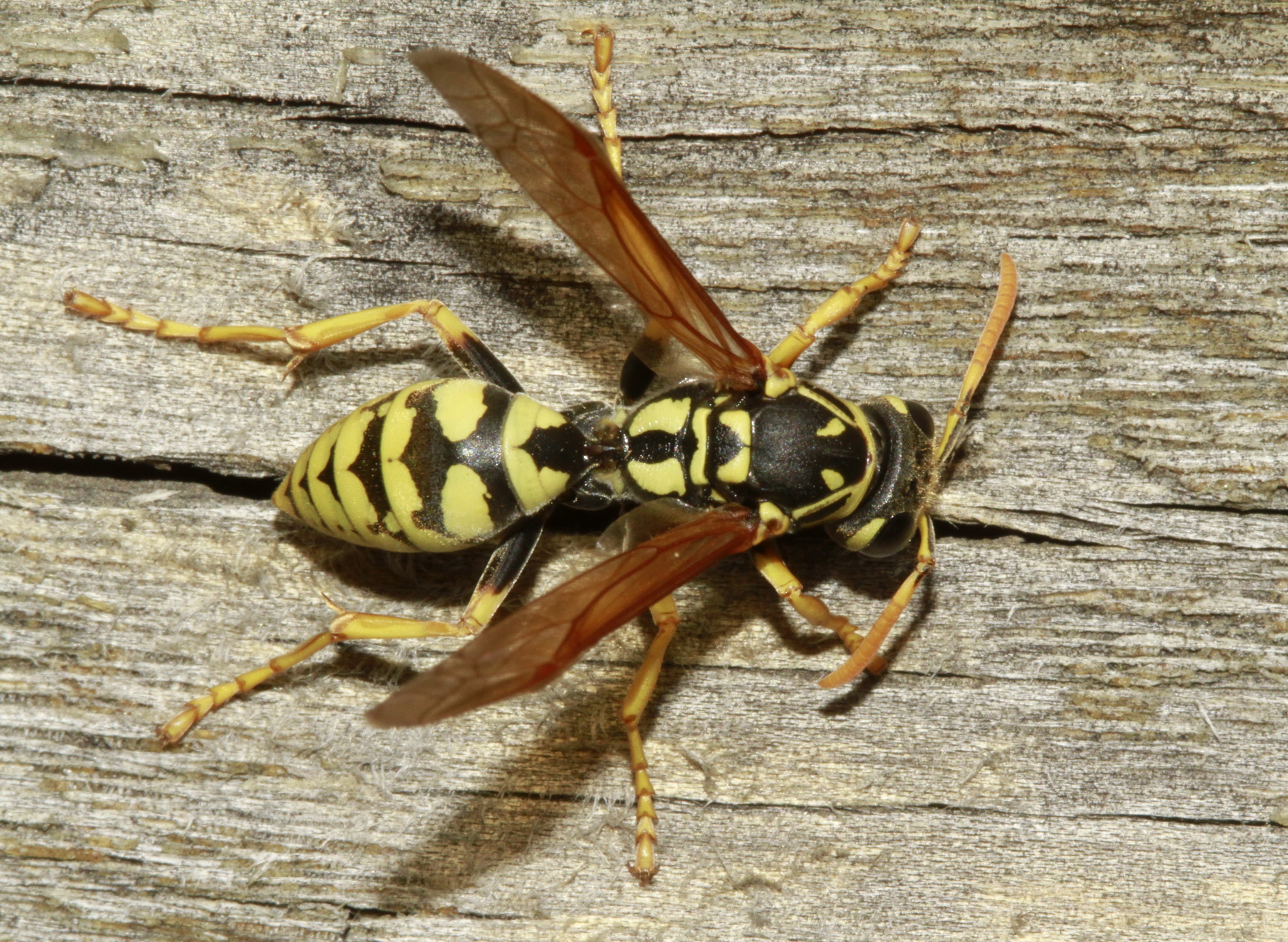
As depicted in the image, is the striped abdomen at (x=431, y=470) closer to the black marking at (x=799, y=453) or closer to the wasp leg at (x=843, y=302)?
the black marking at (x=799, y=453)

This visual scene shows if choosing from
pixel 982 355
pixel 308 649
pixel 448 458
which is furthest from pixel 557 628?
pixel 982 355

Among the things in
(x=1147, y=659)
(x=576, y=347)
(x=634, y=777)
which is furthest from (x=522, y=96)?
(x=1147, y=659)

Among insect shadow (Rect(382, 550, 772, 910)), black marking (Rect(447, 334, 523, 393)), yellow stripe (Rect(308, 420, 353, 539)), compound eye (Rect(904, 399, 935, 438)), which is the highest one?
compound eye (Rect(904, 399, 935, 438))

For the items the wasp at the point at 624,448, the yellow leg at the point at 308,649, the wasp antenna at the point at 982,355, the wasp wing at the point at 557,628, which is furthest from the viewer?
the wasp antenna at the point at 982,355

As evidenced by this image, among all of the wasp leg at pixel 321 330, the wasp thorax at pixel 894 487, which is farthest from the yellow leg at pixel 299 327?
the wasp thorax at pixel 894 487

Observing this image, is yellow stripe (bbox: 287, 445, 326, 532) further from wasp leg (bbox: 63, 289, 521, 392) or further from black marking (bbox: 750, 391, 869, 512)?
black marking (bbox: 750, 391, 869, 512)

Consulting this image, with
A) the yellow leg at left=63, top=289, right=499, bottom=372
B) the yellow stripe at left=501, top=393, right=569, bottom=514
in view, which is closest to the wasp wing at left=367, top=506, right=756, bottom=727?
the yellow stripe at left=501, top=393, right=569, bottom=514

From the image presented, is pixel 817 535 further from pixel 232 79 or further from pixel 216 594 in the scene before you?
pixel 232 79
